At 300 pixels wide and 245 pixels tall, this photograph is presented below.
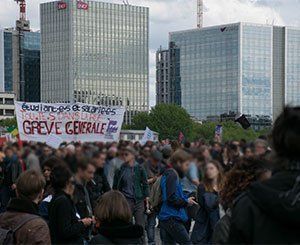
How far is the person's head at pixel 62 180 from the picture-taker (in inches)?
217

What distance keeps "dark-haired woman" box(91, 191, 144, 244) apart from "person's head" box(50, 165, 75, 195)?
4.18ft

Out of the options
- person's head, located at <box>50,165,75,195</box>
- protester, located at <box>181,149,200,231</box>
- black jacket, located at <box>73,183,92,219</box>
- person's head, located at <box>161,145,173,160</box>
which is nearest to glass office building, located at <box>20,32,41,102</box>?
person's head, located at <box>161,145,173,160</box>

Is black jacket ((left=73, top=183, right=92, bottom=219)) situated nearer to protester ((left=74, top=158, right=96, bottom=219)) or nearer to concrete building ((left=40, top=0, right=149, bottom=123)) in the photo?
protester ((left=74, top=158, right=96, bottom=219))

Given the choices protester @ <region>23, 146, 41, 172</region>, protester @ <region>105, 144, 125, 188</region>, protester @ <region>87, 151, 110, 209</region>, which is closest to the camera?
protester @ <region>87, 151, 110, 209</region>

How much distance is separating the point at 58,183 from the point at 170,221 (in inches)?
105

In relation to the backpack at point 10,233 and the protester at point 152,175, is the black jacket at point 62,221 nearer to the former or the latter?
the backpack at point 10,233

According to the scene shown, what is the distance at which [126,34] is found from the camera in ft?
465

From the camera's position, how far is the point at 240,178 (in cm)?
373

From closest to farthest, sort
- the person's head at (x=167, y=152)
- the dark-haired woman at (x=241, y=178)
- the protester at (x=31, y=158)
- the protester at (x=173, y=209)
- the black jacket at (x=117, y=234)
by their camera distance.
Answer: the dark-haired woman at (x=241, y=178)
the black jacket at (x=117, y=234)
the protester at (x=173, y=209)
the protester at (x=31, y=158)
the person's head at (x=167, y=152)

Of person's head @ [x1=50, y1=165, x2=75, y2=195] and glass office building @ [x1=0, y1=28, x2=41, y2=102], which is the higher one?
glass office building @ [x1=0, y1=28, x2=41, y2=102]

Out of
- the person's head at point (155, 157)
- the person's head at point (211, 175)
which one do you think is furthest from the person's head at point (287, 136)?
the person's head at point (155, 157)

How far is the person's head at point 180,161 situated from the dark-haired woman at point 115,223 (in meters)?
4.13

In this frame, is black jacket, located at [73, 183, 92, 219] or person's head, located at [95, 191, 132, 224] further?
black jacket, located at [73, 183, 92, 219]

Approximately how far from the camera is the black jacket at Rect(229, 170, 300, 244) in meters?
2.31
